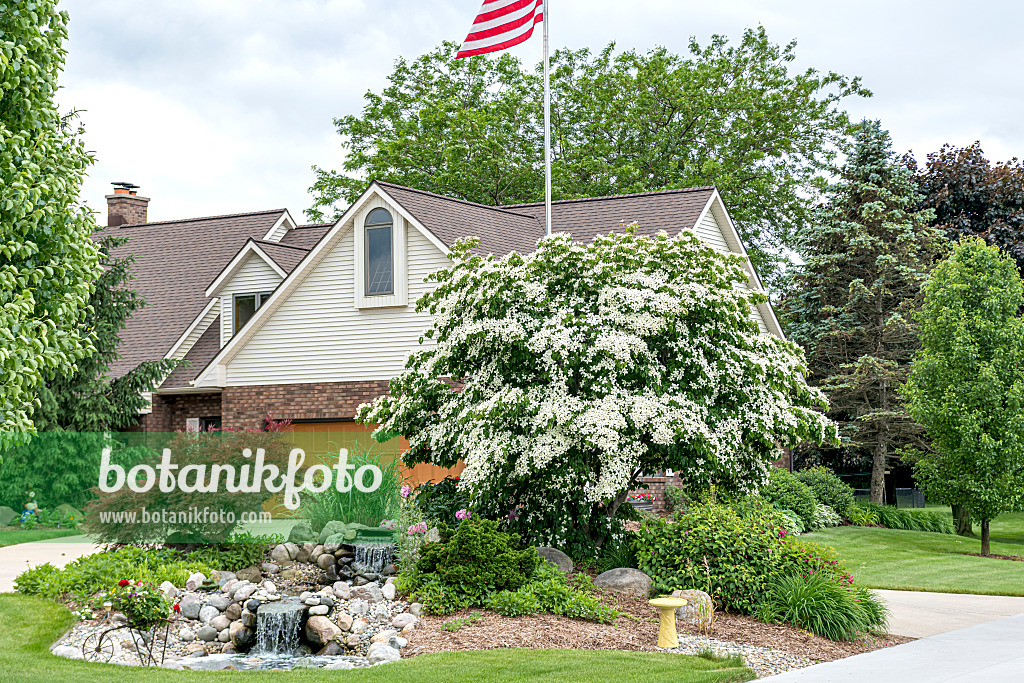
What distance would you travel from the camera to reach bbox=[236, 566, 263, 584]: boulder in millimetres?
12258

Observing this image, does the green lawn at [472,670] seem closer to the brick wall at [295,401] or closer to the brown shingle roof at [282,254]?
the brick wall at [295,401]

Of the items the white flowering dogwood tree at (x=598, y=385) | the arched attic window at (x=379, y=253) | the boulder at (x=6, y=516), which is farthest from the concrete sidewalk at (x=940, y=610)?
the boulder at (x=6, y=516)

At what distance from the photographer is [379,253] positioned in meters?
20.6

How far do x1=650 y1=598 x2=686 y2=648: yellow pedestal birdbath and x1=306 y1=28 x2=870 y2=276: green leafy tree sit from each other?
2580 centimetres

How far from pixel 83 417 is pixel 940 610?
1677 centimetres

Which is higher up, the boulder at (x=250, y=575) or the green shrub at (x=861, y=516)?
the boulder at (x=250, y=575)

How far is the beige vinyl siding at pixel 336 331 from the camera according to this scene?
66.5ft

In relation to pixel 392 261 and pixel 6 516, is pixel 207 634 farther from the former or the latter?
pixel 6 516

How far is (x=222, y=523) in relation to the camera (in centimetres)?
1297

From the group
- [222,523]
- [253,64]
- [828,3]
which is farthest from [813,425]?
[253,64]

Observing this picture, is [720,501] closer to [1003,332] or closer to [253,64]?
[1003,332]

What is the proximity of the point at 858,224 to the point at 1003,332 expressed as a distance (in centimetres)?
1041

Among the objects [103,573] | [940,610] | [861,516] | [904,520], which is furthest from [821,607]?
[904,520]

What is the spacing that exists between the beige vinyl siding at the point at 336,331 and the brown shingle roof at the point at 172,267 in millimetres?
3814
